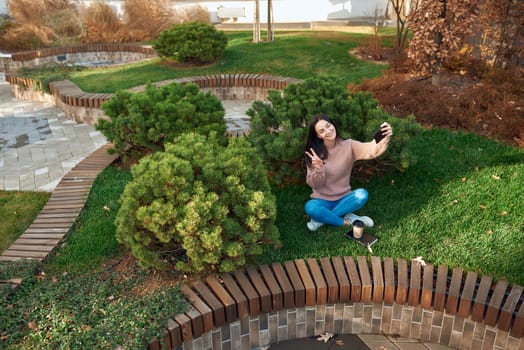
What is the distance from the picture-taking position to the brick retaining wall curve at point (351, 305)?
3871 millimetres

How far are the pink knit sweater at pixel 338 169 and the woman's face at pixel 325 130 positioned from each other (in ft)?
0.67

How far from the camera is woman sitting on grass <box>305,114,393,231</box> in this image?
471 cm

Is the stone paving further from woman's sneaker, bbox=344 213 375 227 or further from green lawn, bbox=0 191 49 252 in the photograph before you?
woman's sneaker, bbox=344 213 375 227

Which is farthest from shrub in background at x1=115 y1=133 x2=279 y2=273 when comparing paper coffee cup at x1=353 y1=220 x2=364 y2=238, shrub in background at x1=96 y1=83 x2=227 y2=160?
shrub in background at x1=96 y1=83 x2=227 y2=160

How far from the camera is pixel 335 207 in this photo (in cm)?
499

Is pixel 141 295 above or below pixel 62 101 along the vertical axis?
below

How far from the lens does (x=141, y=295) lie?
159 inches

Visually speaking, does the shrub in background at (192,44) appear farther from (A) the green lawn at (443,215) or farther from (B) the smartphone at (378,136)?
(B) the smartphone at (378,136)

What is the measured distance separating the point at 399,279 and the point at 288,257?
1042 mm

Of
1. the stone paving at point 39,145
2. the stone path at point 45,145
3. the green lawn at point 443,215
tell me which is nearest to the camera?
the green lawn at point 443,215

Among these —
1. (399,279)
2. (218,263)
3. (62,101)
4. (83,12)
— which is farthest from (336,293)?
(83,12)

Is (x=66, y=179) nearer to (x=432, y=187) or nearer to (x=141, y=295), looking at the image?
(x=141, y=295)

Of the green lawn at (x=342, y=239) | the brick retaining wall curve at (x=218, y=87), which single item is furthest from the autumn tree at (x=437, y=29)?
the brick retaining wall curve at (x=218, y=87)

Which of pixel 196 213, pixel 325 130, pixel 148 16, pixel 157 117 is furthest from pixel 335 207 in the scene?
pixel 148 16
